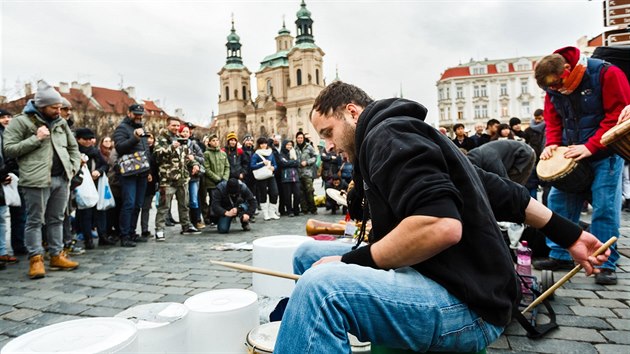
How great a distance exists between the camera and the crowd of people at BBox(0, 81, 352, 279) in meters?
4.97

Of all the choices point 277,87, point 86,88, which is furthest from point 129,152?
point 277,87

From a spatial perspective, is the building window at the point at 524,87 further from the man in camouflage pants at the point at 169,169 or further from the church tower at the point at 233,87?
the man in camouflage pants at the point at 169,169

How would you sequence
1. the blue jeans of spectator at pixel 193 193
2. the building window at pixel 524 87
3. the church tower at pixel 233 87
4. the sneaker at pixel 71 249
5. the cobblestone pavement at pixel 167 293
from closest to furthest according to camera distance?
1. the cobblestone pavement at pixel 167 293
2. the sneaker at pixel 71 249
3. the blue jeans of spectator at pixel 193 193
4. the building window at pixel 524 87
5. the church tower at pixel 233 87

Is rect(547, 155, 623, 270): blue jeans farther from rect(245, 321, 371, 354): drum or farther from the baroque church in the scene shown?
the baroque church

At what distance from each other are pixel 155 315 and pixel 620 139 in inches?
119

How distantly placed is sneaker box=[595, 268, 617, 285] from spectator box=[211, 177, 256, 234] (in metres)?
6.00

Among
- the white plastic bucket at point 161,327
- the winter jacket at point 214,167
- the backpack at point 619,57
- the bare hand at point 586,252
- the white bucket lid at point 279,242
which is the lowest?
the white plastic bucket at point 161,327

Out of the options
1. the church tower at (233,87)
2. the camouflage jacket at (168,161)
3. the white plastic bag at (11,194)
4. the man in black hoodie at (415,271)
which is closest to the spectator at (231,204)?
the camouflage jacket at (168,161)

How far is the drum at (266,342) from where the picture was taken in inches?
77.0

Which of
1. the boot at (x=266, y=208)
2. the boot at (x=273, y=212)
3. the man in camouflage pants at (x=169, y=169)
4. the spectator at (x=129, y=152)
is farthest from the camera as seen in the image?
the boot at (x=273, y=212)

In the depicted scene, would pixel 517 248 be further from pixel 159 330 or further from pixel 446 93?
pixel 446 93

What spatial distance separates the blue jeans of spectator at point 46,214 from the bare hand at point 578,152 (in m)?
5.94

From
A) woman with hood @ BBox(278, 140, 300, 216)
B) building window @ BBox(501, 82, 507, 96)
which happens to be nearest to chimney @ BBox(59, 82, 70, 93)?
woman with hood @ BBox(278, 140, 300, 216)

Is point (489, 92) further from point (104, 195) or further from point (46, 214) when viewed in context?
point (46, 214)
